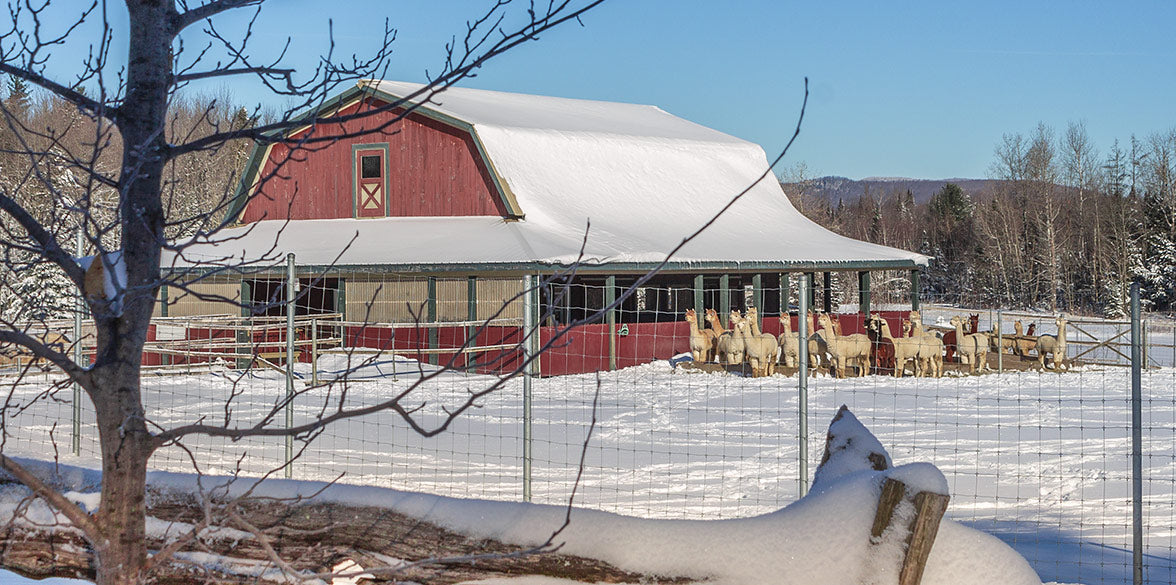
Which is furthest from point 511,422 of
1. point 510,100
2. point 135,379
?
point 510,100

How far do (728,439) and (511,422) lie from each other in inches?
115

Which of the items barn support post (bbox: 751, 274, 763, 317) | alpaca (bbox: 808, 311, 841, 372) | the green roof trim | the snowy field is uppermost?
the green roof trim

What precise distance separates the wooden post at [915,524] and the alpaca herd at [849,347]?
16717 mm

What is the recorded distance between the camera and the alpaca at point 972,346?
73.0 ft

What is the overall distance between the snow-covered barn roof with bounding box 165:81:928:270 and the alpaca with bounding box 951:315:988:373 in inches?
154

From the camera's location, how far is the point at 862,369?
21359 millimetres

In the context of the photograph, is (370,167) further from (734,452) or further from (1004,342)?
(734,452)

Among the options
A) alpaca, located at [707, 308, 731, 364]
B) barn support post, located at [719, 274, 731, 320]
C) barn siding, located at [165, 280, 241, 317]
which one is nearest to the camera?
alpaca, located at [707, 308, 731, 364]

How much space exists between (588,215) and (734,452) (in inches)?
484

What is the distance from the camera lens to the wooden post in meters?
3.63

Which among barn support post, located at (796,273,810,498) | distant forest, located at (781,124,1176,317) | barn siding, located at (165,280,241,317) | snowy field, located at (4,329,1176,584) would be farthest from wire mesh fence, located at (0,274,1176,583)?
distant forest, located at (781,124,1176,317)

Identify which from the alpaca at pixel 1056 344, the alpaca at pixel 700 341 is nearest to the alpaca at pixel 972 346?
the alpaca at pixel 1056 344

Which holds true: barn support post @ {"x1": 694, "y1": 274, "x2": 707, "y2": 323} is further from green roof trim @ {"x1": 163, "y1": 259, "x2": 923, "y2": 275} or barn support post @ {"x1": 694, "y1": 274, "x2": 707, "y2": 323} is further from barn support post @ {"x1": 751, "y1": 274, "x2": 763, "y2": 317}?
barn support post @ {"x1": 751, "y1": 274, "x2": 763, "y2": 317}

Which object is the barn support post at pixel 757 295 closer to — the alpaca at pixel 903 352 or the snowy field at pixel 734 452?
the alpaca at pixel 903 352
